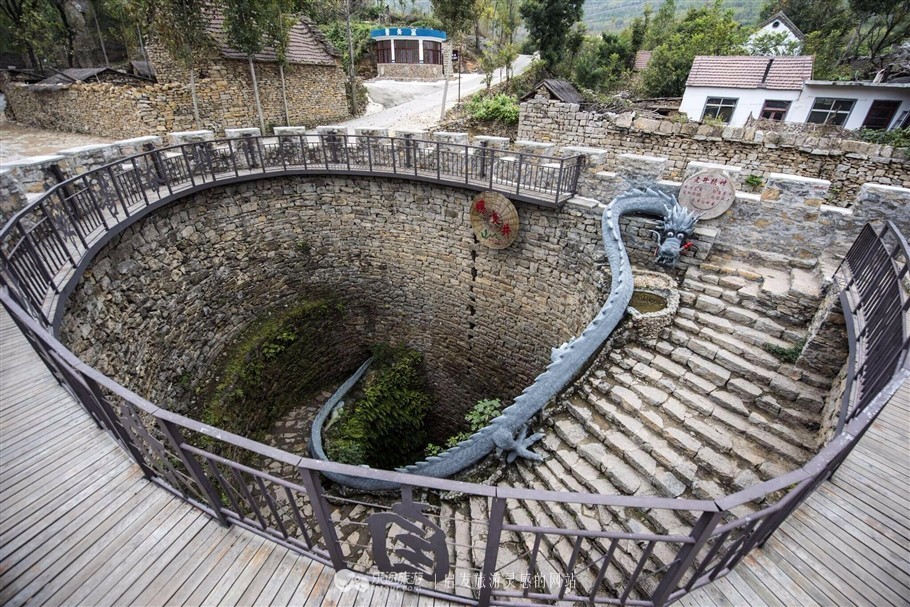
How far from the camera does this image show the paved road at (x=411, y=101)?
1641 cm

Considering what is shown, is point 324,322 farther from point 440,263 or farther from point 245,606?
point 245,606

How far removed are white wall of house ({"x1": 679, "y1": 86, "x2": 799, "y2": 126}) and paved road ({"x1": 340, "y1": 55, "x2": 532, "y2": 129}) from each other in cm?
839

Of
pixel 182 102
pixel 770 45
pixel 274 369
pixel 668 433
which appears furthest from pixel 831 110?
pixel 182 102

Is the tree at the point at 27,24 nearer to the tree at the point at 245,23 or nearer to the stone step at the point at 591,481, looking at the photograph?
the tree at the point at 245,23

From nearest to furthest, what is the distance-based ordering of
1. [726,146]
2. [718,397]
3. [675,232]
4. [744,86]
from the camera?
[718,397], [675,232], [726,146], [744,86]

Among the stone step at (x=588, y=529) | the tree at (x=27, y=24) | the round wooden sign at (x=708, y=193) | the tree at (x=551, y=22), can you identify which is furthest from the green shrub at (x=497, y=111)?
the tree at (x=27, y=24)

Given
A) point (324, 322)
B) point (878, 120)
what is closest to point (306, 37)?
point (324, 322)

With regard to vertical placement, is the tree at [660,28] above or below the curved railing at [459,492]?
above

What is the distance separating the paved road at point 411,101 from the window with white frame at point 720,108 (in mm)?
9075

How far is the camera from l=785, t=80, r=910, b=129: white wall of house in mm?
14422

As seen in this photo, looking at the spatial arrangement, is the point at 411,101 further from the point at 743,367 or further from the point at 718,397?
the point at 718,397

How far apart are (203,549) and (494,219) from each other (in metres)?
6.70

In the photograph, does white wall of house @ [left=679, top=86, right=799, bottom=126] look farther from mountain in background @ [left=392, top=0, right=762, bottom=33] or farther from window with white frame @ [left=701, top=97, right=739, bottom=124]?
mountain in background @ [left=392, top=0, right=762, bottom=33]

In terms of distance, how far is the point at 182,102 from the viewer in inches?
471
